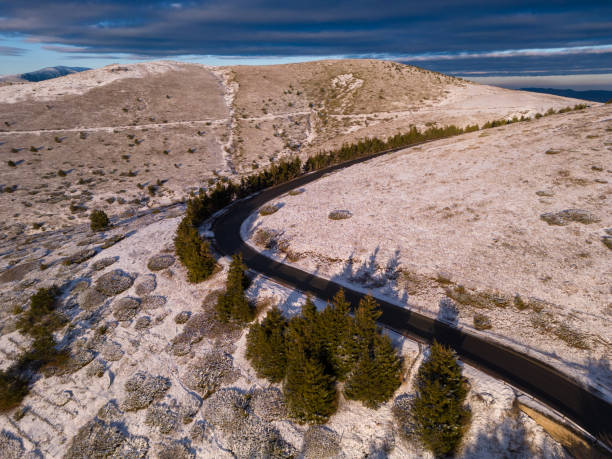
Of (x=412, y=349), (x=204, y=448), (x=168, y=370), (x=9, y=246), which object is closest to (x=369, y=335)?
(x=412, y=349)

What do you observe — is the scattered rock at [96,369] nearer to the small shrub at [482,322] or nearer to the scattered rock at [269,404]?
the scattered rock at [269,404]

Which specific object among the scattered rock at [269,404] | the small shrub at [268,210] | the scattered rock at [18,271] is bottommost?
the scattered rock at [18,271]

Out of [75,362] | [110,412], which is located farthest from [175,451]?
[75,362]

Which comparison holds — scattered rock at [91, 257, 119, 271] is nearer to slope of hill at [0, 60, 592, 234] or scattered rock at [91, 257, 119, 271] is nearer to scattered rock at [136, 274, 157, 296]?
scattered rock at [136, 274, 157, 296]

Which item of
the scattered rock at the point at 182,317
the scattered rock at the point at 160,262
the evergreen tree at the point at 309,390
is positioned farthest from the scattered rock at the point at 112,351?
the evergreen tree at the point at 309,390

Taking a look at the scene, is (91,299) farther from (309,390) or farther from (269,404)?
(309,390)

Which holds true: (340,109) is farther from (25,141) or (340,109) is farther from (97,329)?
(97,329)

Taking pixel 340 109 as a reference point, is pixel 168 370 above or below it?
below
